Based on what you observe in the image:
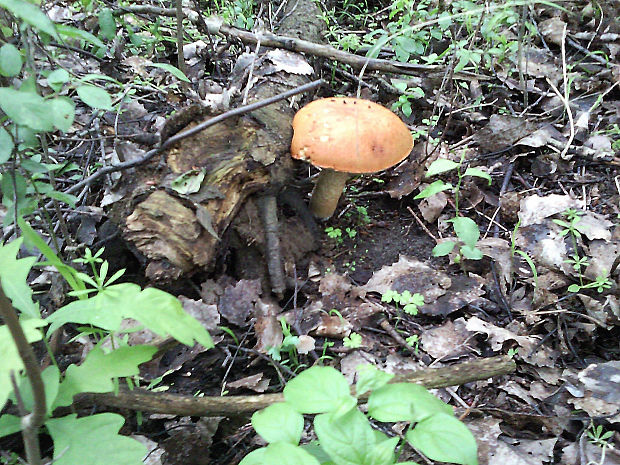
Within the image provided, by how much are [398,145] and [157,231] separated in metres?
1.55

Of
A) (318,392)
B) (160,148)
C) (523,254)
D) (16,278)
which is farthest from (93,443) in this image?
(523,254)

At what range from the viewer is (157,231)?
2303 mm

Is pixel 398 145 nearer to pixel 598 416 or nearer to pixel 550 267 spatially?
pixel 550 267

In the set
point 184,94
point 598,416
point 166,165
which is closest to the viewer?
point 598,416

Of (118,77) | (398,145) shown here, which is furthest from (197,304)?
(118,77)

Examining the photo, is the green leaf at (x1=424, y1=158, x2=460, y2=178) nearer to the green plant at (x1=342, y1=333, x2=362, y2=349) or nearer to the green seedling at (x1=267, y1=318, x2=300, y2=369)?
the green plant at (x1=342, y1=333, x2=362, y2=349)

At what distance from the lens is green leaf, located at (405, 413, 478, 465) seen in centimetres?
111

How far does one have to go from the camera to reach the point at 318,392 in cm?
125

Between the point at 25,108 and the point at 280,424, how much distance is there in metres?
1.23

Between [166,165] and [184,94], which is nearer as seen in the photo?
[166,165]

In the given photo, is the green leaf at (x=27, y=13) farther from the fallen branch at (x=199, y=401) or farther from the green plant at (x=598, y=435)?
the green plant at (x=598, y=435)

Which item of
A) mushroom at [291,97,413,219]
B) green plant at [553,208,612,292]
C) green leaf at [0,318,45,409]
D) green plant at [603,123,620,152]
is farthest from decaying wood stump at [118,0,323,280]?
green plant at [603,123,620,152]

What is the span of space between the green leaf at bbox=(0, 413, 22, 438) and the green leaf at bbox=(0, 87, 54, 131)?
0.93 m

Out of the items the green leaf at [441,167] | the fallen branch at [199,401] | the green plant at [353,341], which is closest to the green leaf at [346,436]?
the fallen branch at [199,401]
